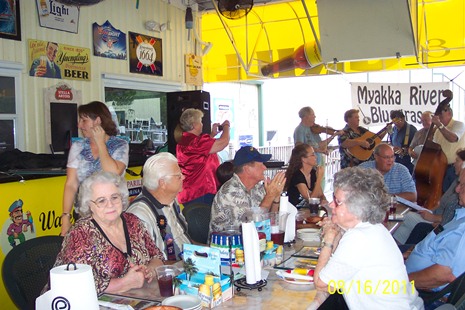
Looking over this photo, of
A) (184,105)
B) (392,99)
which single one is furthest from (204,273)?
(392,99)

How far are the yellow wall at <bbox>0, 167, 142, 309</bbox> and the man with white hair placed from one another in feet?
4.88

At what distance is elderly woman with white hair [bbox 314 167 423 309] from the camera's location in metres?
1.98

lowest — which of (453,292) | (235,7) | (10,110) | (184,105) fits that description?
(453,292)

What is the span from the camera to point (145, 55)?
7.24 metres

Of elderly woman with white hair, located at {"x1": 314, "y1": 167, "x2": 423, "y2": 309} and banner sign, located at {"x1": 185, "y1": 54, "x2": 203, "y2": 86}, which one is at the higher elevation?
banner sign, located at {"x1": 185, "y1": 54, "x2": 203, "y2": 86}

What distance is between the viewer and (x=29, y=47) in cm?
548

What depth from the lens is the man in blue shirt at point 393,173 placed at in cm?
466

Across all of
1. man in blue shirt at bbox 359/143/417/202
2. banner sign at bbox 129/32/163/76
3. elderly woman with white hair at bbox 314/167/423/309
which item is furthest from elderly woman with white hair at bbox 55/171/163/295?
banner sign at bbox 129/32/163/76

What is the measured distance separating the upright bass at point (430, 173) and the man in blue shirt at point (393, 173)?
47.4 inches

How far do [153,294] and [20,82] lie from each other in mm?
4192

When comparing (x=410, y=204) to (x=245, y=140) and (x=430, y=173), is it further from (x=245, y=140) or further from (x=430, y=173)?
(x=245, y=140)

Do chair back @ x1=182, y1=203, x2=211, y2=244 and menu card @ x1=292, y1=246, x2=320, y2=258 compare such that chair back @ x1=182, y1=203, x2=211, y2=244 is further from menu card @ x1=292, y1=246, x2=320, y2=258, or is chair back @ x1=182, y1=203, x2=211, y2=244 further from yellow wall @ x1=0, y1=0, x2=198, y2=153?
yellow wall @ x1=0, y1=0, x2=198, y2=153

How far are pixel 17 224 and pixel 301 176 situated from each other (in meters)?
2.59

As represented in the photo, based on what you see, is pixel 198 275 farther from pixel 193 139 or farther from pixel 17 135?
pixel 17 135
